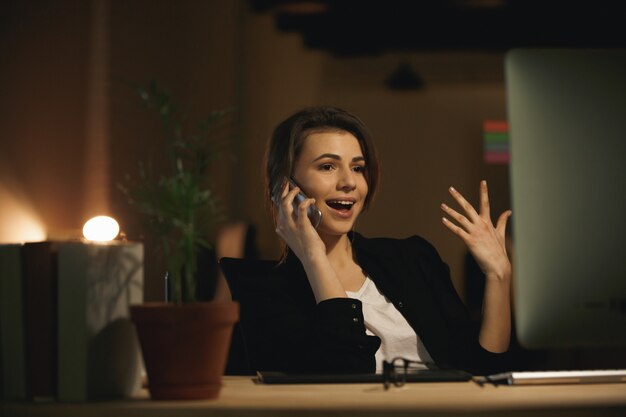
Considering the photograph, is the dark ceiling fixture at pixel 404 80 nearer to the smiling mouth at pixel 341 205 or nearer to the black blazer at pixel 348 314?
the black blazer at pixel 348 314

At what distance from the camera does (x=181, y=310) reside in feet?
2.97

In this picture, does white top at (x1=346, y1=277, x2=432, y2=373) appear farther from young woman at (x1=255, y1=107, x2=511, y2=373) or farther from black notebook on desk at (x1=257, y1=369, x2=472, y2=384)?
black notebook on desk at (x1=257, y1=369, x2=472, y2=384)

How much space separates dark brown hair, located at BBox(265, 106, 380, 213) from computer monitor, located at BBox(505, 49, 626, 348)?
1090 millimetres

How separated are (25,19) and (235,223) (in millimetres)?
1455

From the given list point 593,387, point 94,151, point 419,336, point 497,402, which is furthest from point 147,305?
point 94,151

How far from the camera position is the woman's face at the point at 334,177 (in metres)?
1.91

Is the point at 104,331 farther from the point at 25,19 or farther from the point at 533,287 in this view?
the point at 25,19

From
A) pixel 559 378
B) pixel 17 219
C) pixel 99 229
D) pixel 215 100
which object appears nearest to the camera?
pixel 559 378

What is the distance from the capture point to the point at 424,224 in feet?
13.5

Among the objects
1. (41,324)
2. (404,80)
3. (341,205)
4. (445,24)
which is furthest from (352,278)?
(445,24)

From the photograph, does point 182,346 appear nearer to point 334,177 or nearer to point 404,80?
point 334,177

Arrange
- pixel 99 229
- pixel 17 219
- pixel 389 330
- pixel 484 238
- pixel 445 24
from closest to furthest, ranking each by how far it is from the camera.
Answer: pixel 484 238 < pixel 389 330 < pixel 99 229 < pixel 17 219 < pixel 445 24

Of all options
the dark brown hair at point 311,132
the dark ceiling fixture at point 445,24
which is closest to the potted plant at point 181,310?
the dark brown hair at point 311,132

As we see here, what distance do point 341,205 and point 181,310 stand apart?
3.50 ft
